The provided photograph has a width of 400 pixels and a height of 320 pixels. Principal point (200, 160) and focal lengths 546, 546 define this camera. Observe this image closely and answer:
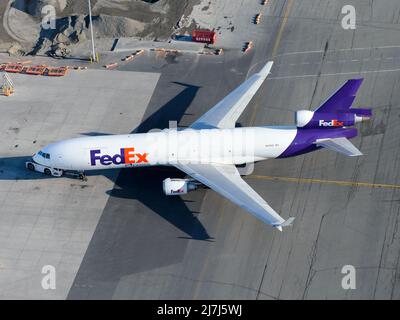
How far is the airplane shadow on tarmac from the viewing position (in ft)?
187

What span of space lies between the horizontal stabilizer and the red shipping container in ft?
91.3

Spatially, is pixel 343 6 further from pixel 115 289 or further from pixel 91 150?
pixel 115 289

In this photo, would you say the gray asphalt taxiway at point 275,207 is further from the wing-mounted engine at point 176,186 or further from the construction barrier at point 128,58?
the wing-mounted engine at point 176,186

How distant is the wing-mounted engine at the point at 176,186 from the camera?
57.1 m

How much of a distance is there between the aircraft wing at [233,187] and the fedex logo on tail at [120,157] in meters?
4.12

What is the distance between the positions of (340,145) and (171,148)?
17804 millimetres

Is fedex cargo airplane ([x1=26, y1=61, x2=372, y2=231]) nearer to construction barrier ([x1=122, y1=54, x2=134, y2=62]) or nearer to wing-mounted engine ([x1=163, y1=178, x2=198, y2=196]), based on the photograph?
wing-mounted engine ([x1=163, y1=178, x2=198, y2=196])

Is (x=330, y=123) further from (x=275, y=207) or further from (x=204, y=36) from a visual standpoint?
(x=204, y=36)

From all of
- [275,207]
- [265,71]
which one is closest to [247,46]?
[265,71]

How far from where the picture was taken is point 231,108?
210ft

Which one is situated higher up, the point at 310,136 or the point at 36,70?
the point at 310,136

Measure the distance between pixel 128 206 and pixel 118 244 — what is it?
5098 mm

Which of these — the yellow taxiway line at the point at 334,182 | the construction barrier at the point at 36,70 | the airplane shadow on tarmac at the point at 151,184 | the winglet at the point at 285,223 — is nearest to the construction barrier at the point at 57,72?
the construction barrier at the point at 36,70

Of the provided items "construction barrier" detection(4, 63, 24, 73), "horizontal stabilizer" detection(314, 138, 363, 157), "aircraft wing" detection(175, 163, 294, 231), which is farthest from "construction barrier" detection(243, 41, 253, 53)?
"construction barrier" detection(4, 63, 24, 73)
